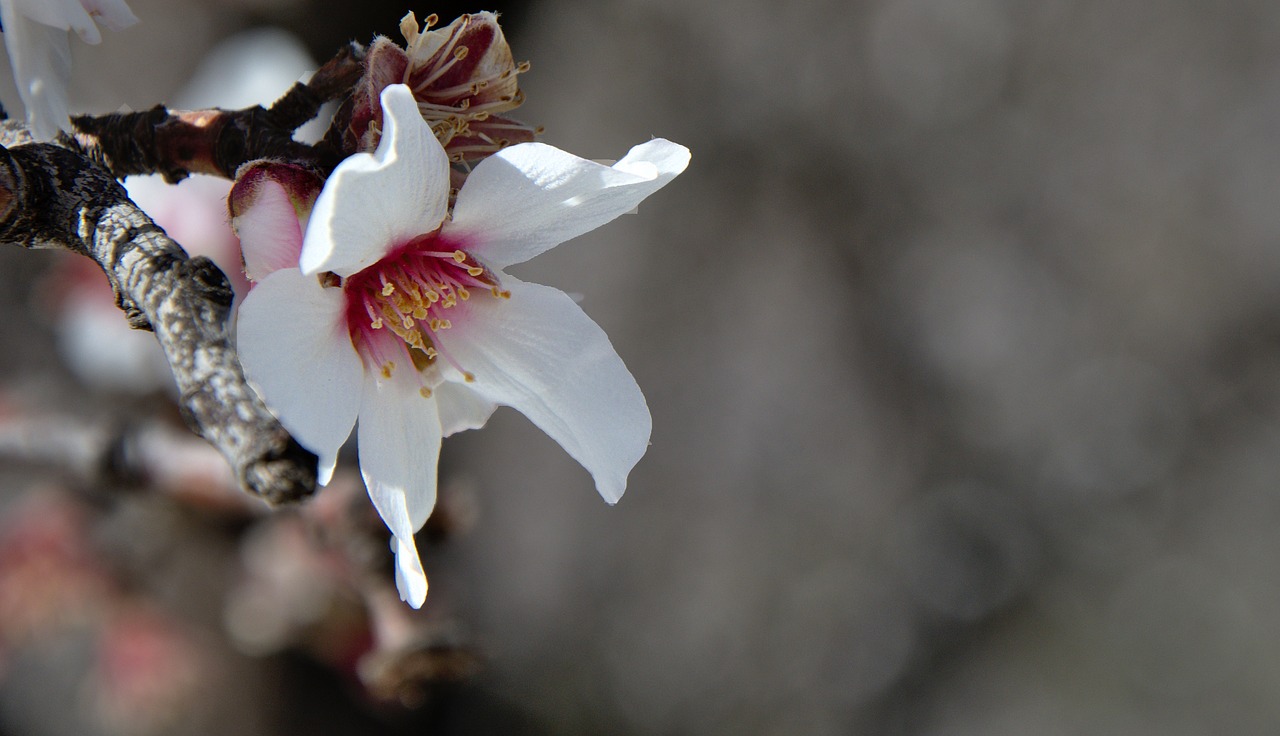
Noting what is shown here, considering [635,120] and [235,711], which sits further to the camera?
[635,120]

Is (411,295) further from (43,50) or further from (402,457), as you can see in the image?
(43,50)

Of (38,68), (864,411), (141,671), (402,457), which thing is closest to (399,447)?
(402,457)

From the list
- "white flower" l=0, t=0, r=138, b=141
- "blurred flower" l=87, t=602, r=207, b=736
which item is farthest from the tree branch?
"blurred flower" l=87, t=602, r=207, b=736

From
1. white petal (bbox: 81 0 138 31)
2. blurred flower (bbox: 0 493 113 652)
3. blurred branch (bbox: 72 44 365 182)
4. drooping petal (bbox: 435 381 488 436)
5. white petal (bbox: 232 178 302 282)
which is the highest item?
white petal (bbox: 81 0 138 31)

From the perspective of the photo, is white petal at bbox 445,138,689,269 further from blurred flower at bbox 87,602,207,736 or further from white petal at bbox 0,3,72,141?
blurred flower at bbox 87,602,207,736

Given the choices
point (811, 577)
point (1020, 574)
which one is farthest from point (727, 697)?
point (1020, 574)

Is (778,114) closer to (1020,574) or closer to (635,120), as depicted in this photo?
(635,120)

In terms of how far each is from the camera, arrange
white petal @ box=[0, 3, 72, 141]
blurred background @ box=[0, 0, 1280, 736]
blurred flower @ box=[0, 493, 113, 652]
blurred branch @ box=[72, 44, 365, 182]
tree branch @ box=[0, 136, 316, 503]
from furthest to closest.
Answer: blurred background @ box=[0, 0, 1280, 736] < blurred flower @ box=[0, 493, 113, 652] < blurred branch @ box=[72, 44, 365, 182] < white petal @ box=[0, 3, 72, 141] < tree branch @ box=[0, 136, 316, 503]
